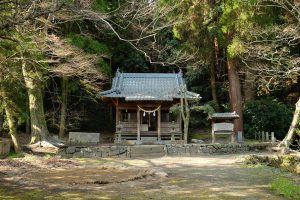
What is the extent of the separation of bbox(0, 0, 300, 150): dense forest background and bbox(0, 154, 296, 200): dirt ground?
2.75 metres

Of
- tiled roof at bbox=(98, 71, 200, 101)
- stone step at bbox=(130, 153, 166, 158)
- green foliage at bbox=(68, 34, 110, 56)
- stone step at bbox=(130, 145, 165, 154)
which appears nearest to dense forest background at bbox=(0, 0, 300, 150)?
green foliage at bbox=(68, 34, 110, 56)

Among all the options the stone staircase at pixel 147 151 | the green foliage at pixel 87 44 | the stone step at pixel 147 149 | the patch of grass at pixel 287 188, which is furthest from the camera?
the green foliage at pixel 87 44

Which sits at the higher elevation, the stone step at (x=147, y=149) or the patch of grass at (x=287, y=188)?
the stone step at (x=147, y=149)

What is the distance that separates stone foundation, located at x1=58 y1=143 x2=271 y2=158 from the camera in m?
14.6

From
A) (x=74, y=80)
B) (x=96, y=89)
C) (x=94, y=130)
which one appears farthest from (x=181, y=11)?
(x=94, y=130)

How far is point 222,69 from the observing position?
23.9m

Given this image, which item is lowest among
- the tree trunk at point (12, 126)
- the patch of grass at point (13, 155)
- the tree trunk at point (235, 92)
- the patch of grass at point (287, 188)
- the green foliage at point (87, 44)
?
the patch of grass at point (287, 188)

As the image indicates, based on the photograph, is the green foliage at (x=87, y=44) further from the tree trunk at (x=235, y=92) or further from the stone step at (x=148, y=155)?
the tree trunk at (x=235, y=92)

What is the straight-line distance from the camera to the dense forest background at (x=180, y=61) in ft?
38.1

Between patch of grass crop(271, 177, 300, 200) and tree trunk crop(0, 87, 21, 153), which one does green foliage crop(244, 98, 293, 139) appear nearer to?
patch of grass crop(271, 177, 300, 200)

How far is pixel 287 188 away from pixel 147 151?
8.63 m

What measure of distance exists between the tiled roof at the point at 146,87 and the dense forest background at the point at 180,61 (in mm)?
1013

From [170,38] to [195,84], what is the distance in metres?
3.90

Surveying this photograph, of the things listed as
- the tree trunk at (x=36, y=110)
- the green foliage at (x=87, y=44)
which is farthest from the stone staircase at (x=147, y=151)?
the green foliage at (x=87, y=44)
